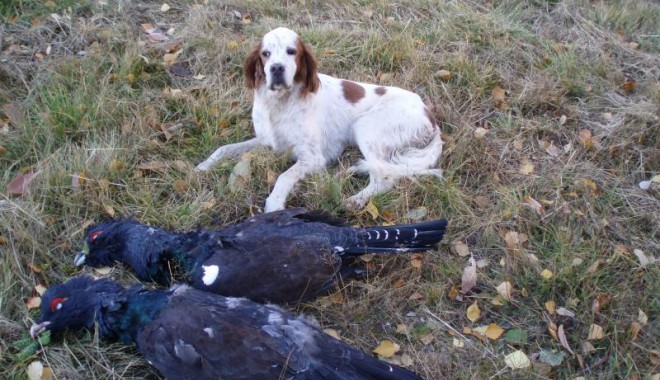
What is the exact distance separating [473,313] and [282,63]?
2.03m

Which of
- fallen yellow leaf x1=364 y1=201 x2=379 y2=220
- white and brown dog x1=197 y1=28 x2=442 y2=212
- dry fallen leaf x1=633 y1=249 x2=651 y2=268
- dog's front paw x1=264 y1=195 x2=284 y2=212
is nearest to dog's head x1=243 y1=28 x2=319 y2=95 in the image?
white and brown dog x1=197 y1=28 x2=442 y2=212

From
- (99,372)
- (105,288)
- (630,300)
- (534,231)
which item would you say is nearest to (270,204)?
(105,288)

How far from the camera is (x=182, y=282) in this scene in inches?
126

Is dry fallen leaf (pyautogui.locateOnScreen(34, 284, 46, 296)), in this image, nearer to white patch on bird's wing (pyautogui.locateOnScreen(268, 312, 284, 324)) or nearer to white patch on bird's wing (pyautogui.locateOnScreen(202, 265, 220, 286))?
white patch on bird's wing (pyautogui.locateOnScreen(202, 265, 220, 286))

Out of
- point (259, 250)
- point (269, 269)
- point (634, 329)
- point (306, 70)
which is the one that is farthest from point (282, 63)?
point (634, 329)

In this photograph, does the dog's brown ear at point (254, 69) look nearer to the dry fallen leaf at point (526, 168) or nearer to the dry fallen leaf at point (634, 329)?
the dry fallen leaf at point (526, 168)

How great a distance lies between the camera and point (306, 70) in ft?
13.8

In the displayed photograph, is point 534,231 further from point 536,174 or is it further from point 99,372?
point 99,372

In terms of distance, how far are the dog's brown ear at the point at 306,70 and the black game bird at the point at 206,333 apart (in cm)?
183

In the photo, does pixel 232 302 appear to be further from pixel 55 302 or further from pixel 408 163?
pixel 408 163

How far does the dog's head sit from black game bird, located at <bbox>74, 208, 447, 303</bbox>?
3.41 feet

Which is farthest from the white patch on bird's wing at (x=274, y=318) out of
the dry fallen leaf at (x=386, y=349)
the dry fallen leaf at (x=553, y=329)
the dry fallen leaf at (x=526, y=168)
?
the dry fallen leaf at (x=526, y=168)

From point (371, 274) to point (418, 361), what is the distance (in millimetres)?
629

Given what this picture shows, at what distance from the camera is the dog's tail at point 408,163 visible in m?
4.13
